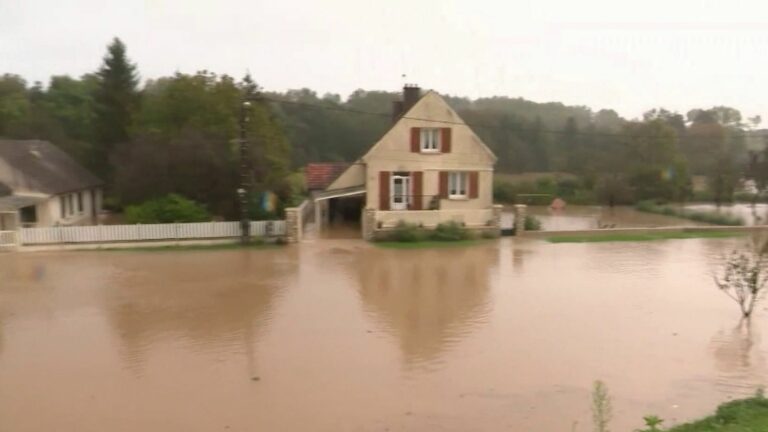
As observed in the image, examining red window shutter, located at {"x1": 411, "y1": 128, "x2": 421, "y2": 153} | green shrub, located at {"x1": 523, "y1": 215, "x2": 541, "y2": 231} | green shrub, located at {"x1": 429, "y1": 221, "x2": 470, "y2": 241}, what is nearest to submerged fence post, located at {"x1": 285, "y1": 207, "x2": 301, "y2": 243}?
green shrub, located at {"x1": 429, "y1": 221, "x2": 470, "y2": 241}

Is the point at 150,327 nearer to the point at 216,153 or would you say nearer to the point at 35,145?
the point at 216,153

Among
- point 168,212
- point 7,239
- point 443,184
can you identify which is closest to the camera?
point 7,239

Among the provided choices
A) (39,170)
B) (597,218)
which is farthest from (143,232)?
(597,218)

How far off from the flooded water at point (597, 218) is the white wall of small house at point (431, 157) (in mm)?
4221

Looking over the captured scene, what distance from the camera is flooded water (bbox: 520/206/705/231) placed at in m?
30.7

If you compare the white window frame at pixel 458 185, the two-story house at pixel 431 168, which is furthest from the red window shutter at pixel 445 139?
the white window frame at pixel 458 185

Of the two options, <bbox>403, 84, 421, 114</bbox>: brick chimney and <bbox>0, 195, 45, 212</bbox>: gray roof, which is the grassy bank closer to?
<bbox>403, 84, 421, 114</bbox>: brick chimney

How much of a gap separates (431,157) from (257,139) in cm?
796

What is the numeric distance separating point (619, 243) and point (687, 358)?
13935mm

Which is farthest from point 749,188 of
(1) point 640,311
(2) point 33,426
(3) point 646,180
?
(2) point 33,426

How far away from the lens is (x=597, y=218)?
1367 inches

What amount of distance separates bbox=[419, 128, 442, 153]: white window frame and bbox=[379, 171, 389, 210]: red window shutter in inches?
75.0

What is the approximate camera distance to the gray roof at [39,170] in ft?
83.4

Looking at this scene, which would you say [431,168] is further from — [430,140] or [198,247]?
[198,247]
